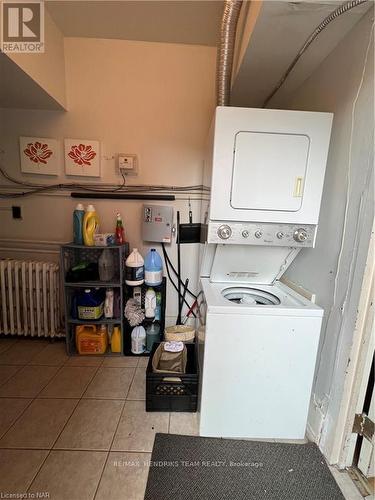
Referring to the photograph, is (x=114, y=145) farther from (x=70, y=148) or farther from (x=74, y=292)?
(x=74, y=292)

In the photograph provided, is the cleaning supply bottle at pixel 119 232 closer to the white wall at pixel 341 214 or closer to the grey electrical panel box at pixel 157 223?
the grey electrical panel box at pixel 157 223

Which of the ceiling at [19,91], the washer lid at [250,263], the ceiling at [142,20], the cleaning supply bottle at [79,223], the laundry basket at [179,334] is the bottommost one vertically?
the laundry basket at [179,334]

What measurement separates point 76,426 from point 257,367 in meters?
1.18

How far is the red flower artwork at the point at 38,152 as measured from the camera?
216 cm

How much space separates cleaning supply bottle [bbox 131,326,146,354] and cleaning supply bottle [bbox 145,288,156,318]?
157mm

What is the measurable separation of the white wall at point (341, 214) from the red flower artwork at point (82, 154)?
74.2 inches

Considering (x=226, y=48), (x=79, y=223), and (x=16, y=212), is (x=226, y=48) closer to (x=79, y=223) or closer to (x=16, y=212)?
(x=79, y=223)

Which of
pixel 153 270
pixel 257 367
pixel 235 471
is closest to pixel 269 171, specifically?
pixel 257 367

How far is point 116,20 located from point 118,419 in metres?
2.93

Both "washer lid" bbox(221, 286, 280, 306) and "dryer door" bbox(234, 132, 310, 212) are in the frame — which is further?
"washer lid" bbox(221, 286, 280, 306)

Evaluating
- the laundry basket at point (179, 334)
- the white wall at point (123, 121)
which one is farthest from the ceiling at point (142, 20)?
the laundry basket at point (179, 334)

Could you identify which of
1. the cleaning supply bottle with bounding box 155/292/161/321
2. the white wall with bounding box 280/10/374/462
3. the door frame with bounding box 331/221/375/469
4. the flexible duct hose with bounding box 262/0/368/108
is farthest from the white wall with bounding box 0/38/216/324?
the door frame with bounding box 331/221/375/469

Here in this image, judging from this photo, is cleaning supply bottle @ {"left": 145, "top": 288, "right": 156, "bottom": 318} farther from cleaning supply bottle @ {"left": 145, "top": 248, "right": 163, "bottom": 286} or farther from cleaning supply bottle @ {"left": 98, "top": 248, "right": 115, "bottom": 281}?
cleaning supply bottle @ {"left": 98, "top": 248, "right": 115, "bottom": 281}

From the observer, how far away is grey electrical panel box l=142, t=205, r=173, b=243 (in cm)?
221
